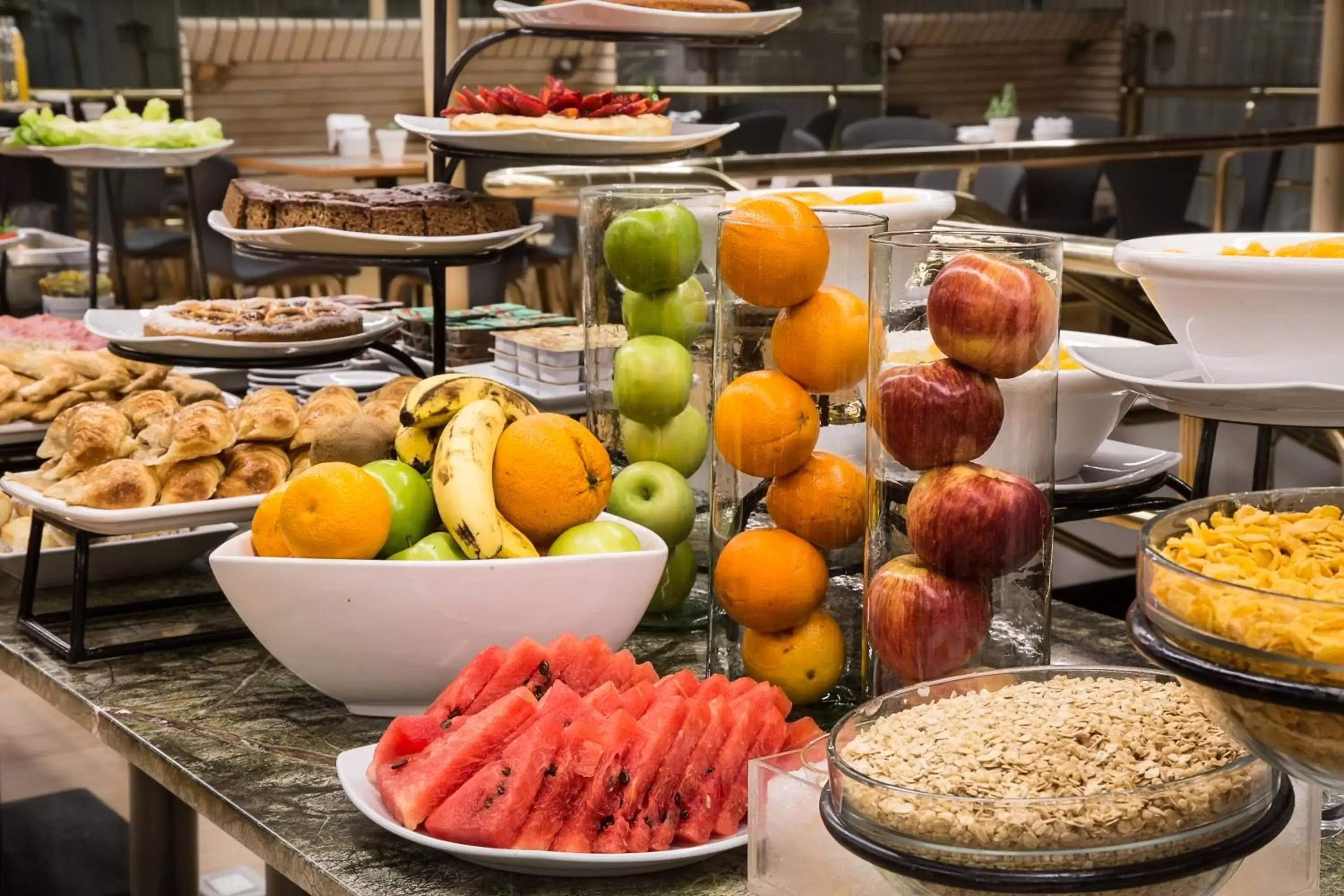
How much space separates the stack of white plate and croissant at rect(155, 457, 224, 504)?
2.15 feet

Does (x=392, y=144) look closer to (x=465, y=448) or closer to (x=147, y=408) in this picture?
(x=147, y=408)

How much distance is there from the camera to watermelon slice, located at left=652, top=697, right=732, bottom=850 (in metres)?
0.94

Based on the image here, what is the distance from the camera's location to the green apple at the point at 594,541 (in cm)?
119

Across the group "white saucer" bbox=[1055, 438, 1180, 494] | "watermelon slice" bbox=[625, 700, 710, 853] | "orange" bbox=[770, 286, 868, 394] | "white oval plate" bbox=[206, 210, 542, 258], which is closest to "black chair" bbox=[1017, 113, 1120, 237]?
"white oval plate" bbox=[206, 210, 542, 258]

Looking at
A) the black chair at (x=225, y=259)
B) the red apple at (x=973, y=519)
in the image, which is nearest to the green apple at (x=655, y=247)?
the red apple at (x=973, y=519)

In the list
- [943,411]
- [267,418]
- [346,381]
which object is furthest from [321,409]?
[943,411]

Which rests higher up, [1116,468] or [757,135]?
[757,135]

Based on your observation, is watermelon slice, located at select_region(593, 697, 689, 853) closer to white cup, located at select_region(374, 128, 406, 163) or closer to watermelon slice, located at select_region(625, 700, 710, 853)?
watermelon slice, located at select_region(625, 700, 710, 853)

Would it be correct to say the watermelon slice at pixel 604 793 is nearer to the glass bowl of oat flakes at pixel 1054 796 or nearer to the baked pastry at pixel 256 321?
the glass bowl of oat flakes at pixel 1054 796

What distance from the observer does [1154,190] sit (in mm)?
6316

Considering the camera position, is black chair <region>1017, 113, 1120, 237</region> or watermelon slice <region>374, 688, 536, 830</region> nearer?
watermelon slice <region>374, 688, 536, 830</region>

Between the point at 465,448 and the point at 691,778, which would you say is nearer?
the point at 691,778

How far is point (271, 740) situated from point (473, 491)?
24 centimetres

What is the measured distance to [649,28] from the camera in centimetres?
186
